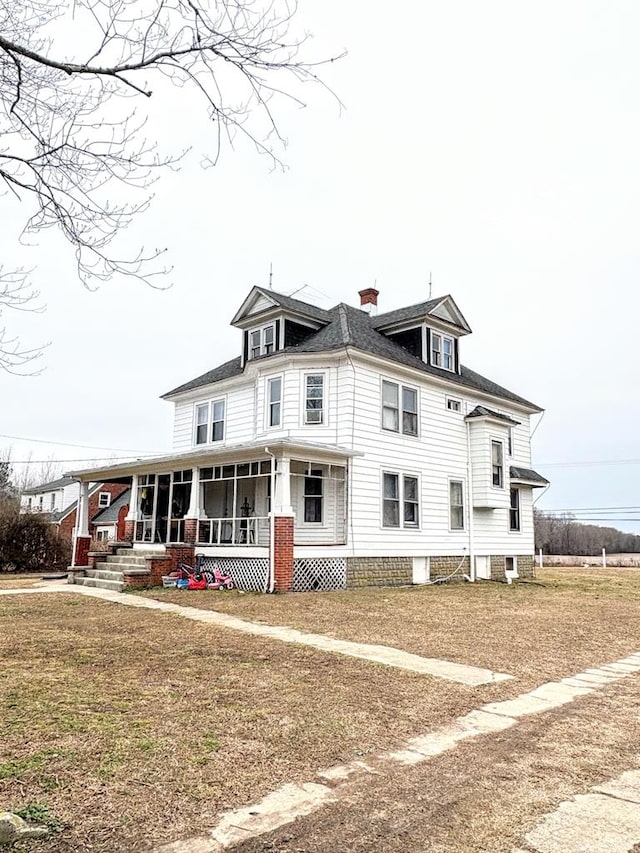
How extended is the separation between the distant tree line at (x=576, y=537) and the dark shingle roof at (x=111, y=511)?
4410 cm

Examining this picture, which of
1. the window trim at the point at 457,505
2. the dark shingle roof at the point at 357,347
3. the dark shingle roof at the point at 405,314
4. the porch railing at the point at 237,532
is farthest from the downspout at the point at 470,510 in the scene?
the porch railing at the point at 237,532

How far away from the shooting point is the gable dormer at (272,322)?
18.6m

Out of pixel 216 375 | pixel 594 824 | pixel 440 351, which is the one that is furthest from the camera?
pixel 216 375

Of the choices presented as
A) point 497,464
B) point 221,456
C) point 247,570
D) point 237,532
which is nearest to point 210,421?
point 237,532

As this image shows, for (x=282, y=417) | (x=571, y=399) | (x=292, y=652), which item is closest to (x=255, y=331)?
(x=282, y=417)

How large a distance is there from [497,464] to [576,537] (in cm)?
Answer: 5928

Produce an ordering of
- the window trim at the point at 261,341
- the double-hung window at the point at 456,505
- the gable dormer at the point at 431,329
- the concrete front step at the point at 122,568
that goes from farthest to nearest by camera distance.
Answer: the gable dormer at the point at 431,329 < the double-hung window at the point at 456,505 < the window trim at the point at 261,341 < the concrete front step at the point at 122,568

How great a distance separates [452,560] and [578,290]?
1013 cm

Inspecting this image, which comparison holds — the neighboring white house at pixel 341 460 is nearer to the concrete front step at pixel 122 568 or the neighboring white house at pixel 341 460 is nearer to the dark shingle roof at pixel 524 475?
the dark shingle roof at pixel 524 475

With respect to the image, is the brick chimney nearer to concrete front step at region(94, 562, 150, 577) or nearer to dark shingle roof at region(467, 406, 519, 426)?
dark shingle roof at region(467, 406, 519, 426)

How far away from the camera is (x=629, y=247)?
16.8 meters

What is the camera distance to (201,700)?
16.8 feet

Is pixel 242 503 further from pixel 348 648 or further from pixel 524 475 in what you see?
pixel 348 648

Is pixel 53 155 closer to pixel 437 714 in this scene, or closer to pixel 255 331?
pixel 437 714
